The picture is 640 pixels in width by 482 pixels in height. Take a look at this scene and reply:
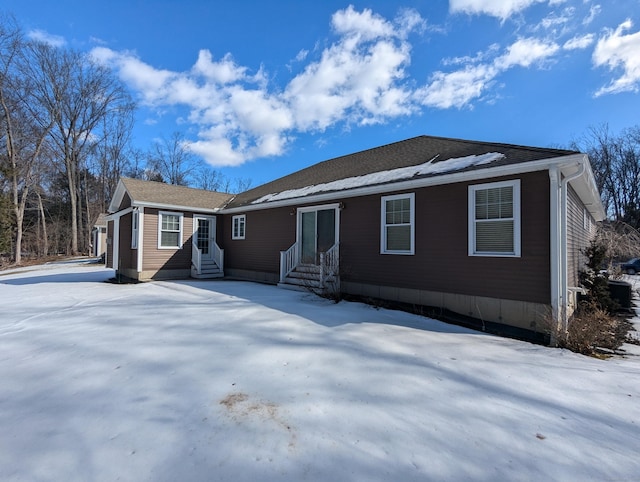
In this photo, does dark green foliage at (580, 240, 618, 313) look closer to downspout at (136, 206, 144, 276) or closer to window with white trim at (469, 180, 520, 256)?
window with white trim at (469, 180, 520, 256)

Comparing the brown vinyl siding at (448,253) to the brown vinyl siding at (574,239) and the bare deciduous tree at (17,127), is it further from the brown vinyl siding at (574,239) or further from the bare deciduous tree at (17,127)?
the bare deciduous tree at (17,127)

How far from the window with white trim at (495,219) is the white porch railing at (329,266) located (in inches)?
143

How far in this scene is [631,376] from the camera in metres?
3.92

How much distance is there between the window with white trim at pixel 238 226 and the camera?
1347 centimetres

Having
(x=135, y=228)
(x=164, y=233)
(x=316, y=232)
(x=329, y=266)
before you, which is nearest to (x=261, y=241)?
(x=316, y=232)

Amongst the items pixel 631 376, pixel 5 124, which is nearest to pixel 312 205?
pixel 631 376

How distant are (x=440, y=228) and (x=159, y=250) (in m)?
10.8

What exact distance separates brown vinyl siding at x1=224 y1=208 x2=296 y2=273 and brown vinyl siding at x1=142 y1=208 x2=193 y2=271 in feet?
5.55

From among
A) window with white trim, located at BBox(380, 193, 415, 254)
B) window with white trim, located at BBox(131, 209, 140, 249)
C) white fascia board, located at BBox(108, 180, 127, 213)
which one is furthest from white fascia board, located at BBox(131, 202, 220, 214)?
window with white trim, located at BBox(380, 193, 415, 254)

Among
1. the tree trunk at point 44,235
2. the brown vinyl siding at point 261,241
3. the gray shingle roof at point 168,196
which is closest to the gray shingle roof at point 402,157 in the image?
the brown vinyl siding at point 261,241

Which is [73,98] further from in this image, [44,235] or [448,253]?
[448,253]

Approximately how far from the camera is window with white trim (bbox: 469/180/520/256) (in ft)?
20.1

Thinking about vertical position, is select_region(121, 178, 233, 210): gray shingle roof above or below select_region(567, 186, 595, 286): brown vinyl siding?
above

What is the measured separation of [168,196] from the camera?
13352 mm
